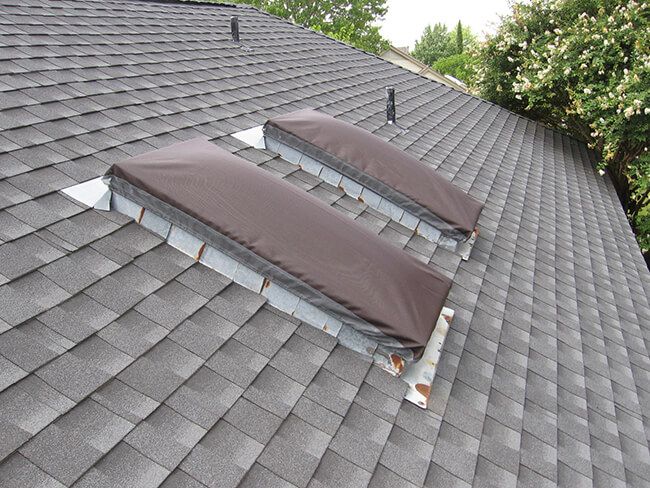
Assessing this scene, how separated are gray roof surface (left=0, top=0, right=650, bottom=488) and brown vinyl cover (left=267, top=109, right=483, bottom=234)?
444 mm

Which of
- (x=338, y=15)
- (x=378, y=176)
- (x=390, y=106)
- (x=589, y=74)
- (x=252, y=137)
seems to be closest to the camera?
(x=378, y=176)

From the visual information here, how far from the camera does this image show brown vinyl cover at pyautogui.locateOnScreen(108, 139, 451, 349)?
3584 mm

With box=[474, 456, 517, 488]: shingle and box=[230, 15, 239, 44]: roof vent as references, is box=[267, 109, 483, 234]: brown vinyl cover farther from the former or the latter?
box=[230, 15, 239, 44]: roof vent

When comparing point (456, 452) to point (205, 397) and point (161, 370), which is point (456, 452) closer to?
point (205, 397)

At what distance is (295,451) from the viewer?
2738 mm

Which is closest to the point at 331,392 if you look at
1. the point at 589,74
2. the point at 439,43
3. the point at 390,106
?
the point at 390,106

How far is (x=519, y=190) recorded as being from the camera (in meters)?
8.99

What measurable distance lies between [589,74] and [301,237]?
13.8 meters

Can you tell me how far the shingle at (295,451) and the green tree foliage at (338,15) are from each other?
37.4m

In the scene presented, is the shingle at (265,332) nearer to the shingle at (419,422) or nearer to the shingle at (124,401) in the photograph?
the shingle at (124,401)

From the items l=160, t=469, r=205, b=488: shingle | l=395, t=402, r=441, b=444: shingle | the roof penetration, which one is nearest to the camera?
l=160, t=469, r=205, b=488: shingle

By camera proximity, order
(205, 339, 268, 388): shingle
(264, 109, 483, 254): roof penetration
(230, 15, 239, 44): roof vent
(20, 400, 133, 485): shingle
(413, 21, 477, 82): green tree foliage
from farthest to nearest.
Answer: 1. (413, 21, 477, 82): green tree foliage
2. (230, 15, 239, 44): roof vent
3. (264, 109, 483, 254): roof penetration
4. (205, 339, 268, 388): shingle
5. (20, 400, 133, 485): shingle

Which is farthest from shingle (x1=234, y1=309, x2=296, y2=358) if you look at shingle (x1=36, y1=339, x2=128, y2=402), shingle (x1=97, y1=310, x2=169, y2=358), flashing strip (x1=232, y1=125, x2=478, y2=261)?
flashing strip (x1=232, y1=125, x2=478, y2=261)

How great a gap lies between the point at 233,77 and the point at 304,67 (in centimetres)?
266
